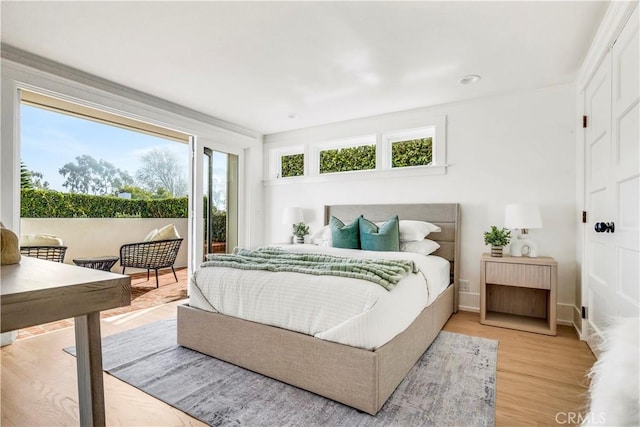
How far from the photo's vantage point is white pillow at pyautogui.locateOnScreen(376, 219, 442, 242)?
339 cm

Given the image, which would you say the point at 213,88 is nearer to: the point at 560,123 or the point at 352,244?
the point at 352,244

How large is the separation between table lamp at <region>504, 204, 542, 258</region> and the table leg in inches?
126

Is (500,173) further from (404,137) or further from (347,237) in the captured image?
(347,237)

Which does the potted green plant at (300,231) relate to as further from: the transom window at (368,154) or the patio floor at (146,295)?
the patio floor at (146,295)

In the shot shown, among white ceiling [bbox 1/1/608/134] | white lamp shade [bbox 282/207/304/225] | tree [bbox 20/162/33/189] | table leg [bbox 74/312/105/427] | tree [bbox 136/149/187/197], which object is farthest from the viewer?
tree [bbox 136/149/187/197]

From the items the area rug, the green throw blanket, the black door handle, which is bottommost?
the area rug

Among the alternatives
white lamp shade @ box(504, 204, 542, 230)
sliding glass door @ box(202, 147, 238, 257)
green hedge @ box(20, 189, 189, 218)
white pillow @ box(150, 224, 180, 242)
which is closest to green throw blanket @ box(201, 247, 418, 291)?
white lamp shade @ box(504, 204, 542, 230)

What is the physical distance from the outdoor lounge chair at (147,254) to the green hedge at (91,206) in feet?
5.27

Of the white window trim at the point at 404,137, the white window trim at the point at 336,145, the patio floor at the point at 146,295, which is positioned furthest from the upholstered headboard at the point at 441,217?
the patio floor at the point at 146,295

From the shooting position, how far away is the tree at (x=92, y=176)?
5430 millimetres

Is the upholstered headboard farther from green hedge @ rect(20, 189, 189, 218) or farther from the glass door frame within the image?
green hedge @ rect(20, 189, 189, 218)

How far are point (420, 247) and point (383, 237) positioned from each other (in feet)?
1.36

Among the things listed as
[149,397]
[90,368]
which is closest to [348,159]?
[149,397]

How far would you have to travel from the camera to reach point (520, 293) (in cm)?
334
